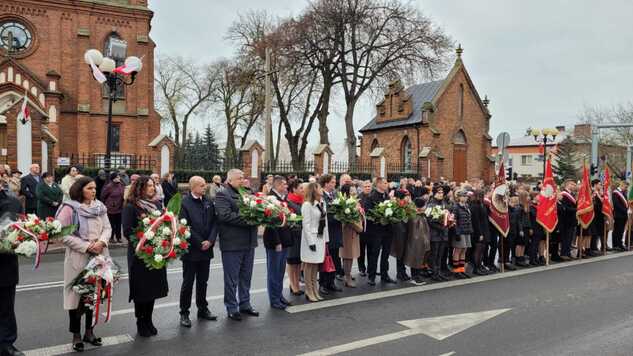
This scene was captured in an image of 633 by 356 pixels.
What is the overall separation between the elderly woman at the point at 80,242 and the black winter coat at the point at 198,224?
1078 millimetres

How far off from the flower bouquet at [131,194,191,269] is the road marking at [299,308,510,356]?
1.95 meters

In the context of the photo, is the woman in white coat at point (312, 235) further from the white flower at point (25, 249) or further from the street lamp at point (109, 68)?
the street lamp at point (109, 68)

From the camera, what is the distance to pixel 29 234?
476 centimetres

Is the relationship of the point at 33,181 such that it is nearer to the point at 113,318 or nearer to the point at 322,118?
the point at 113,318

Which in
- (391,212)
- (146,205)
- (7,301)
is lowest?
(7,301)

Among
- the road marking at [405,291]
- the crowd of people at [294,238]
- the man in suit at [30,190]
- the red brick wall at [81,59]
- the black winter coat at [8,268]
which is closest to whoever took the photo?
the black winter coat at [8,268]

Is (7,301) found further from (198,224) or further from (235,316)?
(235,316)

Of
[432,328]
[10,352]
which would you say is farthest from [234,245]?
→ [432,328]

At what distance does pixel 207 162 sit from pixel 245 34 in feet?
65.8

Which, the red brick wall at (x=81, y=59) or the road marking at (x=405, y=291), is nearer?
the road marking at (x=405, y=291)

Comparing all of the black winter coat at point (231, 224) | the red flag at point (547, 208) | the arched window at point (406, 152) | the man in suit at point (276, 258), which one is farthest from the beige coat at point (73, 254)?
the arched window at point (406, 152)

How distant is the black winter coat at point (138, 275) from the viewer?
550cm

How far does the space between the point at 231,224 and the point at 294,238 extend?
1.56 meters

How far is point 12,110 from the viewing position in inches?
691
